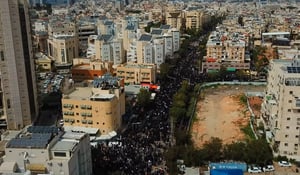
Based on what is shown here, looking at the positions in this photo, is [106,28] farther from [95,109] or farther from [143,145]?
[143,145]

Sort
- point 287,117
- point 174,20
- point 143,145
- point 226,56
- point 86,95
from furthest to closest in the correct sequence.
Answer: point 174,20 < point 226,56 < point 86,95 < point 143,145 < point 287,117

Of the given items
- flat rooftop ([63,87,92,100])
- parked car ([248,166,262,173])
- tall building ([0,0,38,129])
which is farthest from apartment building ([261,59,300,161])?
tall building ([0,0,38,129])

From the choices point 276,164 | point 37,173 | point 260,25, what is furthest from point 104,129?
point 260,25

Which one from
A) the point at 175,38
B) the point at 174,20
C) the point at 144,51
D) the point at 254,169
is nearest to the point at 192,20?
the point at 174,20

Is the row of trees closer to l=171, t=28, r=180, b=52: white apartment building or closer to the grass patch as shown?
the grass patch

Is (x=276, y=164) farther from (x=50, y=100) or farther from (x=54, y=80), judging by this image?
(x=54, y=80)

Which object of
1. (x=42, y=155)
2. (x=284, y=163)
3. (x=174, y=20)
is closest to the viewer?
(x=42, y=155)

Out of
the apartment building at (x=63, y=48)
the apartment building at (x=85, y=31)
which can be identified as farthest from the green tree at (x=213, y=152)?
the apartment building at (x=85, y=31)
